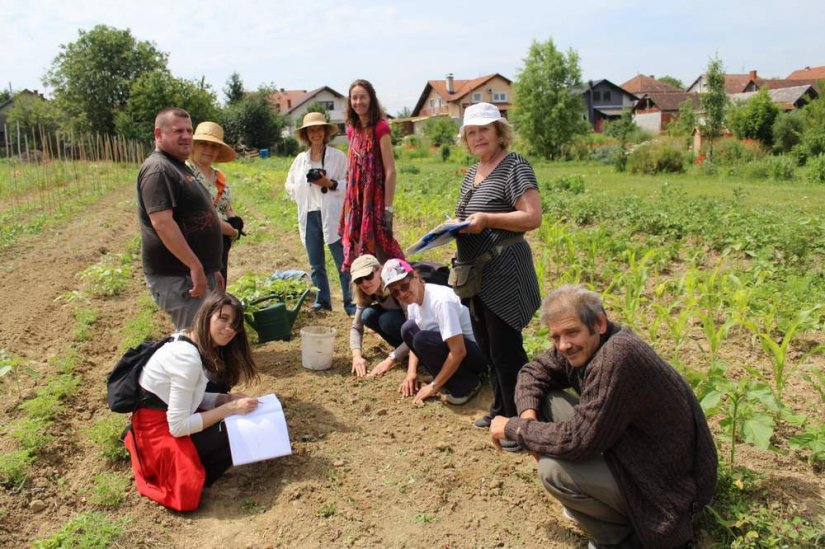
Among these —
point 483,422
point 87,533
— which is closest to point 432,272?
point 483,422

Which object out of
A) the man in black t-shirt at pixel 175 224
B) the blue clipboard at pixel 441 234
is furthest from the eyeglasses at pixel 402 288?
the man in black t-shirt at pixel 175 224

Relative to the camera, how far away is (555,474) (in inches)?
92.0

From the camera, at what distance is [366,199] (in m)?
4.78

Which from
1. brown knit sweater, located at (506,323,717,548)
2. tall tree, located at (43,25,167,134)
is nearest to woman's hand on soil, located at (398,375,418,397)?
brown knit sweater, located at (506,323,717,548)

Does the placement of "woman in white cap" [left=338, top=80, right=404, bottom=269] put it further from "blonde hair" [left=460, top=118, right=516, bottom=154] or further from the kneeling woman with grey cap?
"blonde hair" [left=460, top=118, right=516, bottom=154]

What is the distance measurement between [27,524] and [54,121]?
51.9m

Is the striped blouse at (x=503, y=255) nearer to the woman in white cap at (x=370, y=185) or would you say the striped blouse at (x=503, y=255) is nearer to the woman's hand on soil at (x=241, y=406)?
the woman's hand on soil at (x=241, y=406)

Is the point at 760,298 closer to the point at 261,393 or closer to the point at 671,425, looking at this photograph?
the point at 671,425

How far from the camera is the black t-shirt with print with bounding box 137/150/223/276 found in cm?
327

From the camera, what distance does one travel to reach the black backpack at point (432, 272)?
411cm

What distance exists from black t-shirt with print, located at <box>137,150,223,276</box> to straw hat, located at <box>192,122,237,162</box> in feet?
3.28

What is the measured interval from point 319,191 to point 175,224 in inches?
82.9

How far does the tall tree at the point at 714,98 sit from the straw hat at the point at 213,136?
2409 cm

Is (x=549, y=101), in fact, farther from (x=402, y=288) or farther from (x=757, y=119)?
(x=402, y=288)
